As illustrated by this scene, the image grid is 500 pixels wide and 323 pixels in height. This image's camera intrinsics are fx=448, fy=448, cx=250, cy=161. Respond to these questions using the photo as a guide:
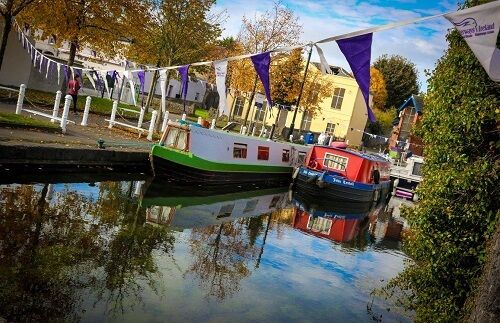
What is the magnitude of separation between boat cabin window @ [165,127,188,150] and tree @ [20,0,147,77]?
8729 mm

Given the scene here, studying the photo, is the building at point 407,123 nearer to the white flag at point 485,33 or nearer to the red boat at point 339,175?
the red boat at point 339,175

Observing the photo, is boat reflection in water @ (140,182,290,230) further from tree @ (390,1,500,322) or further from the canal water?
tree @ (390,1,500,322)

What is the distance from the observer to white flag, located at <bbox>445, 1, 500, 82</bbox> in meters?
5.27

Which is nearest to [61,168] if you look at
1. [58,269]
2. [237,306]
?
[58,269]

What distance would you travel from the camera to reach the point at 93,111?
85.4ft

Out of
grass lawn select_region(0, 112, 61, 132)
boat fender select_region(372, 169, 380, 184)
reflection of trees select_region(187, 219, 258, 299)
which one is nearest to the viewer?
reflection of trees select_region(187, 219, 258, 299)

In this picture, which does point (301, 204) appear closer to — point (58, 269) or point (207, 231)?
point (207, 231)

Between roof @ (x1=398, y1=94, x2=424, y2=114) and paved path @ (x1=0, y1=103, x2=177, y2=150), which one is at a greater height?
roof @ (x1=398, y1=94, x2=424, y2=114)

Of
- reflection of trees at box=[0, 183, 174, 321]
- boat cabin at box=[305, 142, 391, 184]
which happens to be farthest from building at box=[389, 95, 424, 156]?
reflection of trees at box=[0, 183, 174, 321]

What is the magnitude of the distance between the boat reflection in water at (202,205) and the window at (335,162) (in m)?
4.04

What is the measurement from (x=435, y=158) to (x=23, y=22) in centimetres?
2187

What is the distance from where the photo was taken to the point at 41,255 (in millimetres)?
7355

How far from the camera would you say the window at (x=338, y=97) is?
51.8m

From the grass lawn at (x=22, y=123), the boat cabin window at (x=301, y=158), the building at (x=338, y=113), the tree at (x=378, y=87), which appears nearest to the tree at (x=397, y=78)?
the tree at (x=378, y=87)
